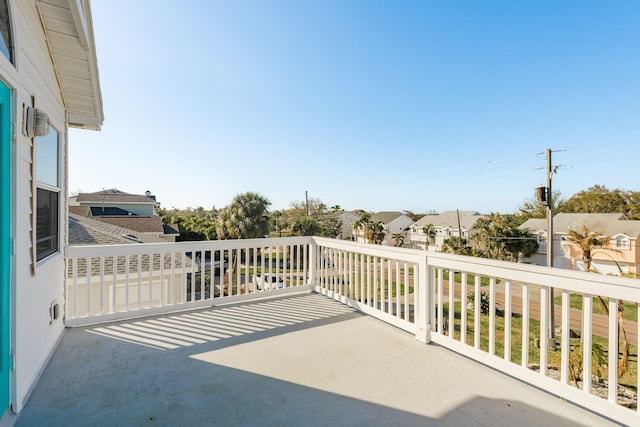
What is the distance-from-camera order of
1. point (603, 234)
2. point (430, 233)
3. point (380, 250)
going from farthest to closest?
1. point (430, 233)
2. point (603, 234)
3. point (380, 250)

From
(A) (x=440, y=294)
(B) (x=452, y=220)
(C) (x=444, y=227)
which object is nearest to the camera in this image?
(A) (x=440, y=294)

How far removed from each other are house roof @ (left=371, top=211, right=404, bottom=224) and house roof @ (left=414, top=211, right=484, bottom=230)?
6.03 m

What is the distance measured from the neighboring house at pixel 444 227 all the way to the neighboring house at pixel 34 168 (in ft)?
99.6

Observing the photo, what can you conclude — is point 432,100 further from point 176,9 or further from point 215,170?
point 215,170

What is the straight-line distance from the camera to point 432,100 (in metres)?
12.5

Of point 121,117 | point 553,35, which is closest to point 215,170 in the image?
point 121,117

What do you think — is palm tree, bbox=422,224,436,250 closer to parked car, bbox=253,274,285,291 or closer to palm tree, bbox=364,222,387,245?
palm tree, bbox=364,222,387,245

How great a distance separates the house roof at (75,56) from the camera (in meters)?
2.01

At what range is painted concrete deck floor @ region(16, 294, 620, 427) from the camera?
1.58 m

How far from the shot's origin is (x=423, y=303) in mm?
2568

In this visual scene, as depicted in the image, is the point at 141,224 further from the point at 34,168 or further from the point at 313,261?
the point at 34,168

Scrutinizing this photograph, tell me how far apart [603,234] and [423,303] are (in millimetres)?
25534

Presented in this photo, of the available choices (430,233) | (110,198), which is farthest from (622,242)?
(110,198)

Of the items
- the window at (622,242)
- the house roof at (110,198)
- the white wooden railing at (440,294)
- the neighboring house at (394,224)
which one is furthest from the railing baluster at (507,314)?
the neighboring house at (394,224)
